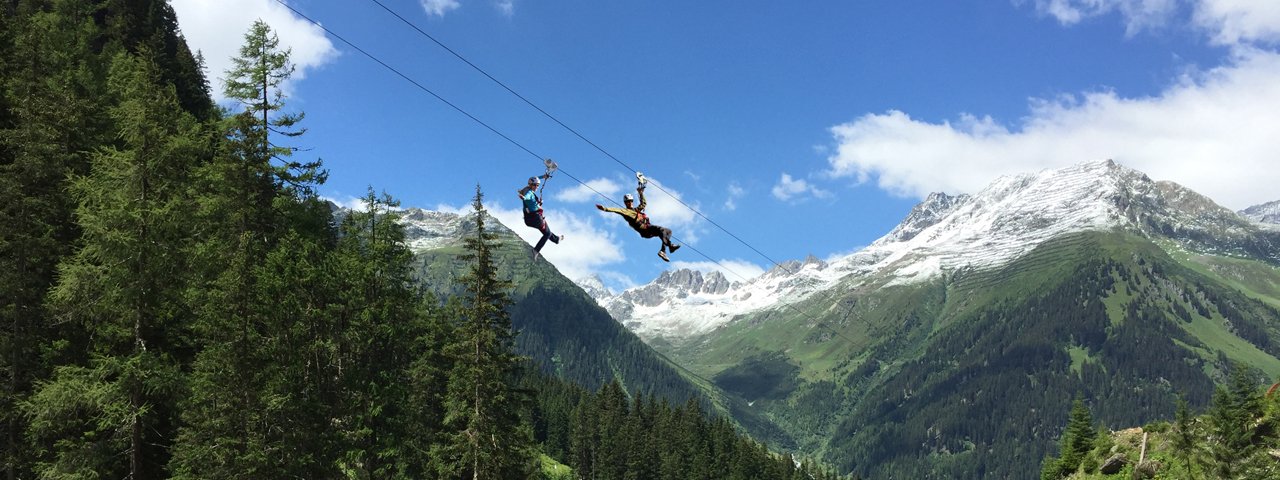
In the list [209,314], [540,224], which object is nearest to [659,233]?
[540,224]

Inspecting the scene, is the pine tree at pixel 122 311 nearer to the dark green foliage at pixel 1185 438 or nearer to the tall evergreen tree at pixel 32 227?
the tall evergreen tree at pixel 32 227

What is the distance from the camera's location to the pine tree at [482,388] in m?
37.6

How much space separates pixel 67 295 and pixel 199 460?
23.4 ft

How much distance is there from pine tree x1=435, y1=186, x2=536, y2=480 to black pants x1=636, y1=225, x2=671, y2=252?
1083 centimetres

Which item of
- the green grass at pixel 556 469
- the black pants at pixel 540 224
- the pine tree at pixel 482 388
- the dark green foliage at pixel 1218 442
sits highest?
the black pants at pixel 540 224

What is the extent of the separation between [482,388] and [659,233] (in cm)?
1343

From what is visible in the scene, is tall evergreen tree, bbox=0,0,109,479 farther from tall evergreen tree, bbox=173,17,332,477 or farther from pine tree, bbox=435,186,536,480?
pine tree, bbox=435,186,536,480

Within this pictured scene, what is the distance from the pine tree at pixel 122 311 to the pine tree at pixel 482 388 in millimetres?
12748

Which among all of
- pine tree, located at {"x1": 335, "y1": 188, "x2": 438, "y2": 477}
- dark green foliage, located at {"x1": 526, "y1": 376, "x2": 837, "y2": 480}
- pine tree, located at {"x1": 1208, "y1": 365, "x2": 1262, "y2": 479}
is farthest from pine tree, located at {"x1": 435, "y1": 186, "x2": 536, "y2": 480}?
dark green foliage, located at {"x1": 526, "y1": 376, "x2": 837, "y2": 480}

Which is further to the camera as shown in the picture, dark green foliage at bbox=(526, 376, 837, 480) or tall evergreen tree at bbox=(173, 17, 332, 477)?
dark green foliage at bbox=(526, 376, 837, 480)

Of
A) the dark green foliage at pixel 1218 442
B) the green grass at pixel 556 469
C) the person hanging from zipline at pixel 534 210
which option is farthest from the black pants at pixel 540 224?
the green grass at pixel 556 469

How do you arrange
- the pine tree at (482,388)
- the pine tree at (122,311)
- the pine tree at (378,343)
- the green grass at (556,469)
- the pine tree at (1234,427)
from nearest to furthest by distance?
the pine tree at (122,311)
the pine tree at (378,343)
the pine tree at (482,388)
the pine tree at (1234,427)
the green grass at (556,469)

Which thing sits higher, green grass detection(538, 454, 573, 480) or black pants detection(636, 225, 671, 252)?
black pants detection(636, 225, 671, 252)

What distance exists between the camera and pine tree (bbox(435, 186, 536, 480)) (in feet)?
123
